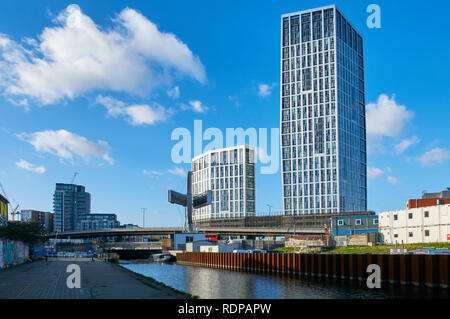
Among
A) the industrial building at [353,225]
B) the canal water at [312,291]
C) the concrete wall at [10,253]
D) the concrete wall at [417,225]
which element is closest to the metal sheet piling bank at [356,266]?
the canal water at [312,291]

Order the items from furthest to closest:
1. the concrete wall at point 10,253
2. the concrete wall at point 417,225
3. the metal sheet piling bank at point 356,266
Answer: the concrete wall at point 417,225 < the concrete wall at point 10,253 < the metal sheet piling bank at point 356,266

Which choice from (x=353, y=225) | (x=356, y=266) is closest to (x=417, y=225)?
(x=356, y=266)

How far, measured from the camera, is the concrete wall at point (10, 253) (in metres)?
59.1

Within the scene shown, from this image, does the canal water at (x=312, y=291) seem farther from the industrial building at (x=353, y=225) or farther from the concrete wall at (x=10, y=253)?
the industrial building at (x=353, y=225)

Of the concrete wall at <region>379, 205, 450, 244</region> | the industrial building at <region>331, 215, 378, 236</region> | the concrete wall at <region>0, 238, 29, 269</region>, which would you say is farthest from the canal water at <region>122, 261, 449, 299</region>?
the industrial building at <region>331, 215, 378, 236</region>

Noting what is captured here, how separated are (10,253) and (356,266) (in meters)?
49.7

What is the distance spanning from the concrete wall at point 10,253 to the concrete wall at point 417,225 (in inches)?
2615

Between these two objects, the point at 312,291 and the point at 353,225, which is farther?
the point at 353,225

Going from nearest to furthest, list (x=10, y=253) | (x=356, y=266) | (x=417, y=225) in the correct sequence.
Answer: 1. (x=356, y=266)
2. (x=10, y=253)
3. (x=417, y=225)

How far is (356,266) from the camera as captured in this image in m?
49.3

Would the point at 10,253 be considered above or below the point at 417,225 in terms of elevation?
below

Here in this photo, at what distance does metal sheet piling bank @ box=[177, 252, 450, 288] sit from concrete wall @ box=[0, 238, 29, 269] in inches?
1492

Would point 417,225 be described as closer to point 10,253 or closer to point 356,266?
point 356,266
